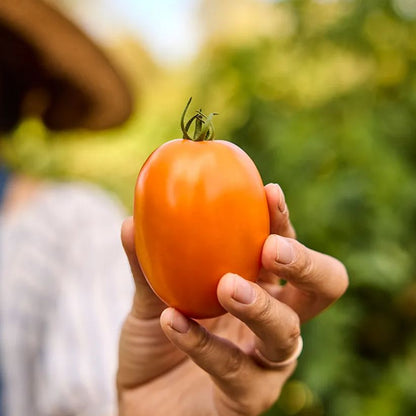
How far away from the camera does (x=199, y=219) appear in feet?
2.04

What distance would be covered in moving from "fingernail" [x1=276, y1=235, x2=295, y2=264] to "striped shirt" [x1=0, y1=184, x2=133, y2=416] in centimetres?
96

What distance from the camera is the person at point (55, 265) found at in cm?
151

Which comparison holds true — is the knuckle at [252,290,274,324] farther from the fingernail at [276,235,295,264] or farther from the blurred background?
the blurred background

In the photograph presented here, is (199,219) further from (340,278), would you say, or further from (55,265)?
(55,265)

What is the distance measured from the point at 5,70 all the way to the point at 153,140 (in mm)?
503

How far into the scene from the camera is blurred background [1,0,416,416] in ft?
Result: 5.06

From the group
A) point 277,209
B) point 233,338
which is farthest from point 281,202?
point 233,338

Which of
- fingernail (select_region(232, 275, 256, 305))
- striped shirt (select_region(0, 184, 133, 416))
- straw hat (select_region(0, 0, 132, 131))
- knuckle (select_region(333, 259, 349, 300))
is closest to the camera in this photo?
fingernail (select_region(232, 275, 256, 305))

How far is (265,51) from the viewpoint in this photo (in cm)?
185

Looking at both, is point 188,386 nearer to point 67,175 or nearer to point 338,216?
point 338,216

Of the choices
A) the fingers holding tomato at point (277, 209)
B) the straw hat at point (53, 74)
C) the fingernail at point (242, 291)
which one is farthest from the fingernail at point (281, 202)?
the straw hat at point (53, 74)

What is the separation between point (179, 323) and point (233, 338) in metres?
0.24

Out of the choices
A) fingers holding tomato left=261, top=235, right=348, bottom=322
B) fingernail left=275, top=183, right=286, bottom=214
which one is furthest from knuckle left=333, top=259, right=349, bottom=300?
fingernail left=275, top=183, right=286, bottom=214

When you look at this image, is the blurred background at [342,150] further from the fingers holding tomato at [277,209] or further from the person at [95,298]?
the fingers holding tomato at [277,209]
